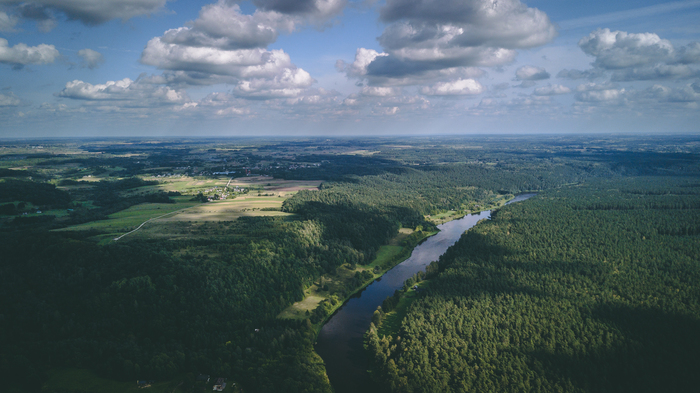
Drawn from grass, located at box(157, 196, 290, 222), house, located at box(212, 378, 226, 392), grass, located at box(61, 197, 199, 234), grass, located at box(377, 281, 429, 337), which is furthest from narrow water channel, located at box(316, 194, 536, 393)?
grass, located at box(61, 197, 199, 234)

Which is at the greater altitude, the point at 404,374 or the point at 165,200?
the point at 165,200

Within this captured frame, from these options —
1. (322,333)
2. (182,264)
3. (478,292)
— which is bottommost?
(322,333)

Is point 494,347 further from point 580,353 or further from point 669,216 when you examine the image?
point 669,216

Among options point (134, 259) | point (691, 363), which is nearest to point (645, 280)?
point (691, 363)

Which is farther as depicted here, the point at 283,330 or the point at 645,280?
the point at 645,280

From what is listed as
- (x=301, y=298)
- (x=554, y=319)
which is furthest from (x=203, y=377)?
(x=554, y=319)

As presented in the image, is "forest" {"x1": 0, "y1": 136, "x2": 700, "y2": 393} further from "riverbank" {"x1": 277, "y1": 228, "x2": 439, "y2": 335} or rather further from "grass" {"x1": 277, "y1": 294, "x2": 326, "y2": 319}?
"grass" {"x1": 277, "y1": 294, "x2": 326, "y2": 319}

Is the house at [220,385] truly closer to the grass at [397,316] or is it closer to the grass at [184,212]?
the grass at [397,316]
